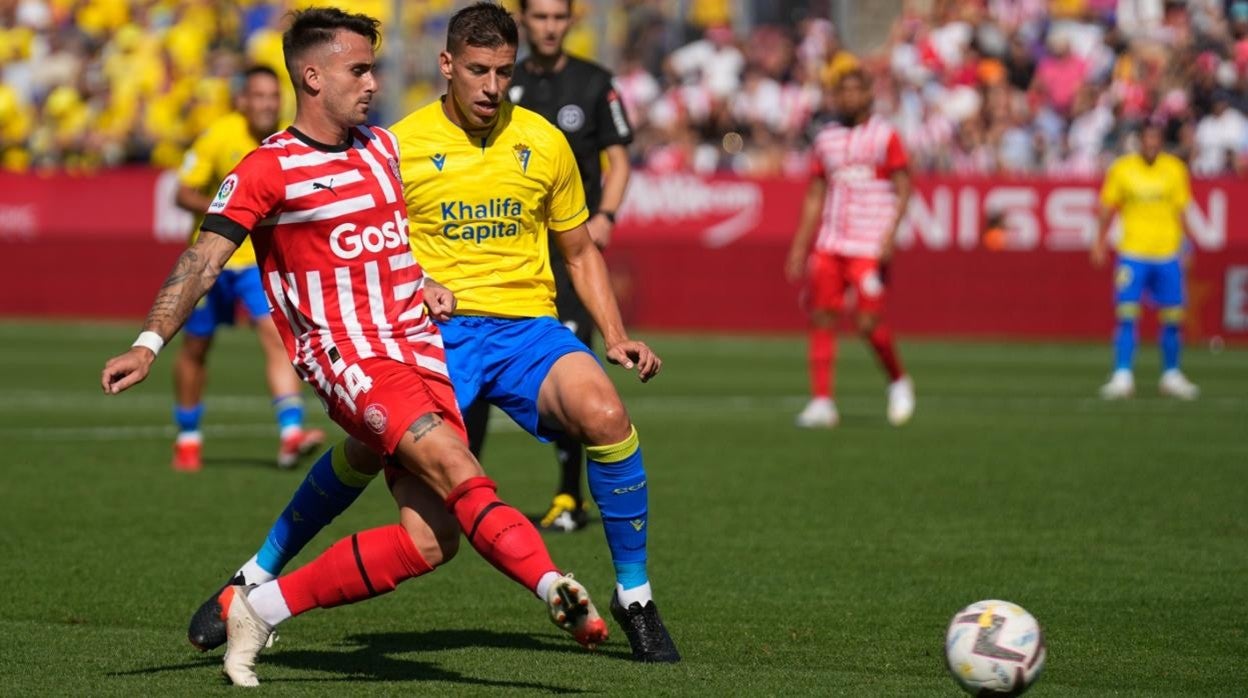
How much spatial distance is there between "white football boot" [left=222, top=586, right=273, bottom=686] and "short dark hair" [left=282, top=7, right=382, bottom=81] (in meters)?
1.67

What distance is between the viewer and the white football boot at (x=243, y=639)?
19.5 ft

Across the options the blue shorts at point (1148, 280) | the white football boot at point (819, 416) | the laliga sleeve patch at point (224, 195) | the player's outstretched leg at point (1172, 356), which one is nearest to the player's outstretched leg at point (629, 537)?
the laliga sleeve patch at point (224, 195)

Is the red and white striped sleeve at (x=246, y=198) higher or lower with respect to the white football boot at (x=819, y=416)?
higher

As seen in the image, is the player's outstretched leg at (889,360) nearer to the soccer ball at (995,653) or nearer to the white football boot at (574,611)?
the soccer ball at (995,653)

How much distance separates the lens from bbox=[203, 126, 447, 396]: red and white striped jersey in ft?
19.5

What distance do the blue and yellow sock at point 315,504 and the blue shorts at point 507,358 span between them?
44cm

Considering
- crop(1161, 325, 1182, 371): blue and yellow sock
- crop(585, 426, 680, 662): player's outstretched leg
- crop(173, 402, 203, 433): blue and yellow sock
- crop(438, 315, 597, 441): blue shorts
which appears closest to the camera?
crop(585, 426, 680, 662): player's outstretched leg

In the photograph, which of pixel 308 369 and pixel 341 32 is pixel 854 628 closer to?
pixel 308 369

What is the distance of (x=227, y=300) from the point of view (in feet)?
39.6

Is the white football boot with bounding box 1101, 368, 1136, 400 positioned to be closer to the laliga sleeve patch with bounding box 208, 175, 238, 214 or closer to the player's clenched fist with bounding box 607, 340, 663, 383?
the player's clenched fist with bounding box 607, 340, 663, 383

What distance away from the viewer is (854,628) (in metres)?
7.06

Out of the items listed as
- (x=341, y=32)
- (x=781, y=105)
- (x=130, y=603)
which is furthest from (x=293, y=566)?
(x=781, y=105)

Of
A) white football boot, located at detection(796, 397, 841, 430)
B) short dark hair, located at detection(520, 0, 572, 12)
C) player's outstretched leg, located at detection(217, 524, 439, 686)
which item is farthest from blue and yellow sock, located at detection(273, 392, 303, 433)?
player's outstretched leg, located at detection(217, 524, 439, 686)

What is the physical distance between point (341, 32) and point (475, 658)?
82.9 inches
